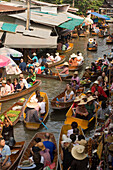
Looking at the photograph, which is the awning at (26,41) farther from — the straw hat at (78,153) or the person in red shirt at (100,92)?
the straw hat at (78,153)

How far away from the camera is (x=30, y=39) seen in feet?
74.7

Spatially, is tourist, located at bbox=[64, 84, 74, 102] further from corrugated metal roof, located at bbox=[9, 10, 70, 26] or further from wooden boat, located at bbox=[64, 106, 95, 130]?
corrugated metal roof, located at bbox=[9, 10, 70, 26]

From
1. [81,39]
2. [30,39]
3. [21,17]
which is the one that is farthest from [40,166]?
[81,39]

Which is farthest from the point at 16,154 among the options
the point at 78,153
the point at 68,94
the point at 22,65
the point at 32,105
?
the point at 22,65

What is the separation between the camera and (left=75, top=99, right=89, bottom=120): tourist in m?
12.7

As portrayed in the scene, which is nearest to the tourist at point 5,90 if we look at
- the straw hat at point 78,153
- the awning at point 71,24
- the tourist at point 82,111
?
the tourist at point 82,111

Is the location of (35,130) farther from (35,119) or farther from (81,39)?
(81,39)

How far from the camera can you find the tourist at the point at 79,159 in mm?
8211

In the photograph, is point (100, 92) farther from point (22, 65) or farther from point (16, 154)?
point (22, 65)

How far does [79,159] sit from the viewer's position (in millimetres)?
8297

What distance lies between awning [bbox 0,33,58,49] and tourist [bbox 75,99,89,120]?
10439 mm

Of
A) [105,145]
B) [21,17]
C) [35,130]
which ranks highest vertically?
[21,17]

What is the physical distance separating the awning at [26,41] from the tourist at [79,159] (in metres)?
14.6

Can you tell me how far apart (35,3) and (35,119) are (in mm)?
25839
